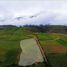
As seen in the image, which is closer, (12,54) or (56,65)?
(56,65)

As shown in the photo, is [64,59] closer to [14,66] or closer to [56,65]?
[56,65]

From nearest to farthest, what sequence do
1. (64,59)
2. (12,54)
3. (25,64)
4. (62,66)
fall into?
(62,66) < (25,64) < (64,59) < (12,54)

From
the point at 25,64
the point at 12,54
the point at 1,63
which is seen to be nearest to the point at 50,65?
the point at 25,64

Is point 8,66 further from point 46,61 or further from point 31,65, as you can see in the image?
point 46,61

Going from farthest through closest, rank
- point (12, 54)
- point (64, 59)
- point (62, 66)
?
point (12, 54), point (64, 59), point (62, 66)

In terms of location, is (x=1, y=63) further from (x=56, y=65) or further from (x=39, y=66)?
(x=56, y=65)

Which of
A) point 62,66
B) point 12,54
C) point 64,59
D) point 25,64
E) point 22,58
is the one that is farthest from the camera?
point 12,54

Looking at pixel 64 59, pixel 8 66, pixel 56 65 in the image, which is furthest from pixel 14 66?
pixel 64 59

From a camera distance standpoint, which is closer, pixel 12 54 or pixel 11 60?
pixel 11 60
